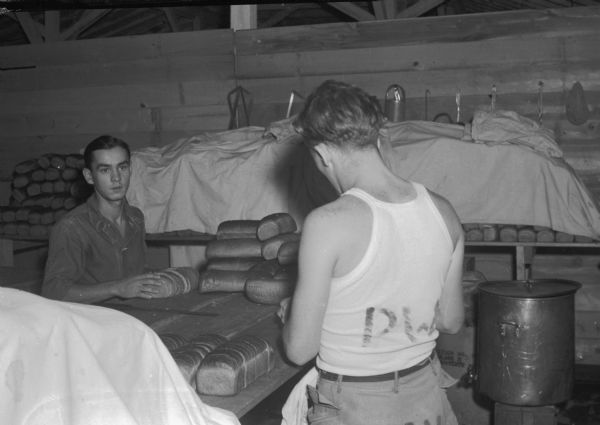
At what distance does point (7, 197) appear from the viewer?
30.0 feet

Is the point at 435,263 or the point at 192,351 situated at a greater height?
the point at 435,263

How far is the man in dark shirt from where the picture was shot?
4316 mm

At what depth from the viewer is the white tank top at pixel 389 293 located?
2.34 m

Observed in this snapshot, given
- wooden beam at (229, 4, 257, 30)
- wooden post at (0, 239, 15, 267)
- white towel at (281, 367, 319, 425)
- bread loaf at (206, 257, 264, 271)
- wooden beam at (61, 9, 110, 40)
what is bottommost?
wooden post at (0, 239, 15, 267)

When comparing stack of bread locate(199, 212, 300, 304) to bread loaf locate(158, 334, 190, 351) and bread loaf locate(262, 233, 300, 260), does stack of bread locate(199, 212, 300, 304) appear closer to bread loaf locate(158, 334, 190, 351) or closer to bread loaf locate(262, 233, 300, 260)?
bread loaf locate(262, 233, 300, 260)

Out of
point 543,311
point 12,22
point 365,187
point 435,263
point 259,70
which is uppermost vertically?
point 12,22

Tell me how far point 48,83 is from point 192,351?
7231 millimetres

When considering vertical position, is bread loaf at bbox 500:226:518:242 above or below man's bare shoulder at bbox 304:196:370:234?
below

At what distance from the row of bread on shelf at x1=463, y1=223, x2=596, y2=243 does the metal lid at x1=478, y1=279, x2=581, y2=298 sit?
0.68 meters

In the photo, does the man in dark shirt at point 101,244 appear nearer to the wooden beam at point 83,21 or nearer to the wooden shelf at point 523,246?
the wooden shelf at point 523,246

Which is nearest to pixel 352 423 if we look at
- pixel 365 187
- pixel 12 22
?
pixel 365 187

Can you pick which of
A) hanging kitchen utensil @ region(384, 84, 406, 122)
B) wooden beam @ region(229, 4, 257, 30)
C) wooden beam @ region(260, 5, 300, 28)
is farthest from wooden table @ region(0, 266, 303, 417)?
wooden beam @ region(260, 5, 300, 28)

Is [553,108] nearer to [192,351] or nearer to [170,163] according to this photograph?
[170,163]

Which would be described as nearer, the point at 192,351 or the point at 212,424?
the point at 212,424
